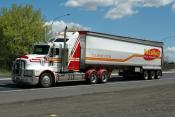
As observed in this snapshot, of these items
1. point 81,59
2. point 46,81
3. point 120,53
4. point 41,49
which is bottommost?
point 46,81

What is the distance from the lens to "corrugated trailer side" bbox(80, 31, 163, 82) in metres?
30.9

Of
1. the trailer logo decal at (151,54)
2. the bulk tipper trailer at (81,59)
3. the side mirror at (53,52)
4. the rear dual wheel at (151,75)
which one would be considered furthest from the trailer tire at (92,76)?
the trailer logo decal at (151,54)

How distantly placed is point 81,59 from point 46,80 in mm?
3986

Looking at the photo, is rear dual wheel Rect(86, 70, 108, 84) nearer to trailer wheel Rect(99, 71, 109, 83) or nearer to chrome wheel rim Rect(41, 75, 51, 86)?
trailer wheel Rect(99, 71, 109, 83)

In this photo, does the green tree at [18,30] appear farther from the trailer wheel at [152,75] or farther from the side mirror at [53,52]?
the side mirror at [53,52]

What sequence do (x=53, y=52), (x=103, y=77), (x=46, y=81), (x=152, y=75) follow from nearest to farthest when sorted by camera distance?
1. (x=46, y=81)
2. (x=53, y=52)
3. (x=103, y=77)
4. (x=152, y=75)

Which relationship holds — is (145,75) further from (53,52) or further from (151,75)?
(53,52)

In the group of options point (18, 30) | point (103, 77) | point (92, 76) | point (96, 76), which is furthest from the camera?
point (18, 30)

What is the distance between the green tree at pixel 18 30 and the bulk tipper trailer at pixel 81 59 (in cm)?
3343

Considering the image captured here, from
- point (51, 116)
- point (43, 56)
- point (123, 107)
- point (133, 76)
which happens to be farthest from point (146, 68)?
point (51, 116)

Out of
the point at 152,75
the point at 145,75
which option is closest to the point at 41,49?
the point at 145,75

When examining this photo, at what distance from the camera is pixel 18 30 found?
236 feet

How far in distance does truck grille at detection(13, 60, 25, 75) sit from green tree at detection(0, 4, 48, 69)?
1610 inches

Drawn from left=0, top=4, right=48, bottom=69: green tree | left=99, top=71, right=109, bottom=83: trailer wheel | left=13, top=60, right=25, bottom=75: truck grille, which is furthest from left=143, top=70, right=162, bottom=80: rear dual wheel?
left=0, top=4, right=48, bottom=69: green tree
